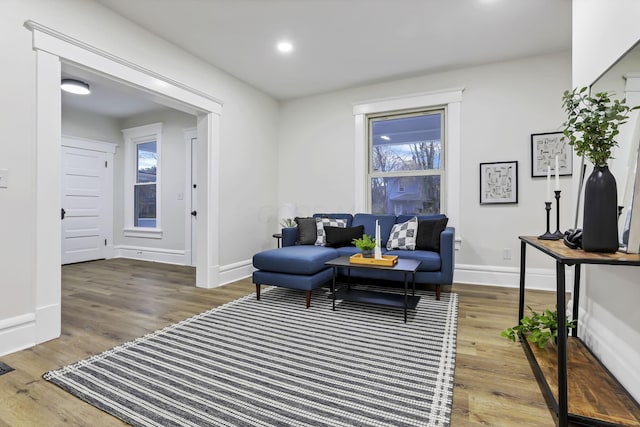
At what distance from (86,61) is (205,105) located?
4.18ft

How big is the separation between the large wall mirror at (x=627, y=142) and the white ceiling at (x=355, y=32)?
1494 mm

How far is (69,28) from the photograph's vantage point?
7.85 feet

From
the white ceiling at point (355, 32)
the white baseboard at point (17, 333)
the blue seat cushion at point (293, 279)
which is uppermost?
the white ceiling at point (355, 32)

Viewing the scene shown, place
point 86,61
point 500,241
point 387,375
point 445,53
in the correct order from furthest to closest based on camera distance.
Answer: point 500,241
point 445,53
point 86,61
point 387,375

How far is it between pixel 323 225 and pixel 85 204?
4.47 m

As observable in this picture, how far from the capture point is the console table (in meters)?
1.23

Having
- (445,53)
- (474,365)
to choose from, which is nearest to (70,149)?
(445,53)

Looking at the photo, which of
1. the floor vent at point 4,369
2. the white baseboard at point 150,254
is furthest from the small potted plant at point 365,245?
the white baseboard at point 150,254

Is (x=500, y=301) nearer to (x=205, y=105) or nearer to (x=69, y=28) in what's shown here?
(x=205, y=105)

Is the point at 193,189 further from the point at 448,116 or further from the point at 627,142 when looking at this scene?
the point at 627,142

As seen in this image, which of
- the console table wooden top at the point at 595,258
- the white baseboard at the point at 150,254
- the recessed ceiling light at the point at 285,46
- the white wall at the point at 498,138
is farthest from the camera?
the white baseboard at the point at 150,254

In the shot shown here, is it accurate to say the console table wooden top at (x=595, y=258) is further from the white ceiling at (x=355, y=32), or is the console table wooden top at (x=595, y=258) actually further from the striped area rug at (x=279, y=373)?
the white ceiling at (x=355, y=32)

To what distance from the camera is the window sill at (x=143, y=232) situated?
559 cm

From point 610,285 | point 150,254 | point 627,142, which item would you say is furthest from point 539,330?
point 150,254
